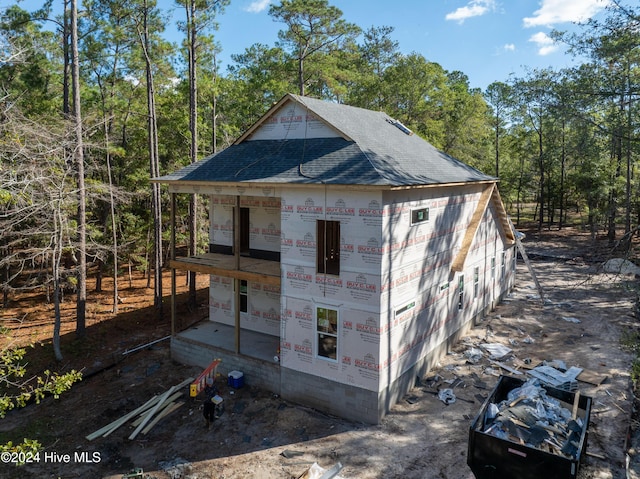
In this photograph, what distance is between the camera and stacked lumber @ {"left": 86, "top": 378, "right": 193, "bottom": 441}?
1171 cm

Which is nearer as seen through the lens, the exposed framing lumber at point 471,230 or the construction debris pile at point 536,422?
the construction debris pile at point 536,422

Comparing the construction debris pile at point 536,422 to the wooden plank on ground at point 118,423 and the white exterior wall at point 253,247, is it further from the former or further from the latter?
the wooden plank on ground at point 118,423

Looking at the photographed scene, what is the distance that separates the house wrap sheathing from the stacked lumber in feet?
6.83

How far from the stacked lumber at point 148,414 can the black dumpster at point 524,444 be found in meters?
8.34

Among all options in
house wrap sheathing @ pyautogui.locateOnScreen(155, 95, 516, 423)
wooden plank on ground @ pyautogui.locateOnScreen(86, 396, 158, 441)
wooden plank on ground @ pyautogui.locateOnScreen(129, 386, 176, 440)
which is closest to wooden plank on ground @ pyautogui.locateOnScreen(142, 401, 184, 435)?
wooden plank on ground @ pyautogui.locateOnScreen(129, 386, 176, 440)

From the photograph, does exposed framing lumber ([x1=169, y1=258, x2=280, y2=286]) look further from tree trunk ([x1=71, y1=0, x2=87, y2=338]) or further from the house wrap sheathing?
tree trunk ([x1=71, y1=0, x2=87, y2=338])

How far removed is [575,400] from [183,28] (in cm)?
2178

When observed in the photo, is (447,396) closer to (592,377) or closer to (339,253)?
(592,377)

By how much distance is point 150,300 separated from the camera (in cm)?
2534

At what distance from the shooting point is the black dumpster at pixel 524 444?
775cm

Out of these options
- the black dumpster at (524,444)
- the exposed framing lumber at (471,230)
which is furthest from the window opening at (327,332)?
the exposed framing lumber at (471,230)

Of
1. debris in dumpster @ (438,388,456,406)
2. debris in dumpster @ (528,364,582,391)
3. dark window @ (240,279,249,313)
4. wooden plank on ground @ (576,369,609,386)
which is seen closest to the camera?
debris in dumpster @ (438,388,456,406)

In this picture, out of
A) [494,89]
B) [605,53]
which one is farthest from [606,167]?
[605,53]

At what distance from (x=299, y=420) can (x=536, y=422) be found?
5.96 meters
